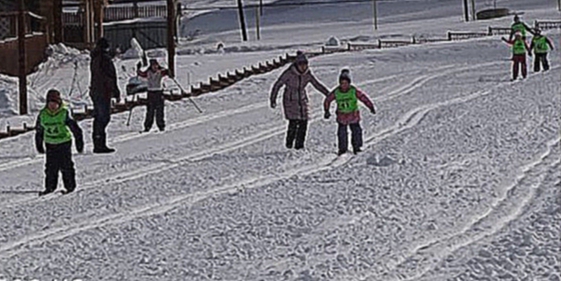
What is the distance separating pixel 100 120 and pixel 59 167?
4.10 metres

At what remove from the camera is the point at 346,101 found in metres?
15.2

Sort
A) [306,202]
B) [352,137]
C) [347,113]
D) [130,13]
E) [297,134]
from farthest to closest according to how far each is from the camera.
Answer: [130,13], [297,134], [347,113], [352,137], [306,202]

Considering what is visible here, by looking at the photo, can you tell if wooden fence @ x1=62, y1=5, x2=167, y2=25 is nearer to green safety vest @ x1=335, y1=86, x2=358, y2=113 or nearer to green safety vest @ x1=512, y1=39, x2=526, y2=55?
green safety vest @ x1=512, y1=39, x2=526, y2=55

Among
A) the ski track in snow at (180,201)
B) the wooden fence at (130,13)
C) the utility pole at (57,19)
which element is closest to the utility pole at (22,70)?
the ski track in snow at (180,201)

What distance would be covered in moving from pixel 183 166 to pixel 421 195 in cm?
435

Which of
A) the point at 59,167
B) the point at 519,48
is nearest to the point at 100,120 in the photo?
the point at 59,167

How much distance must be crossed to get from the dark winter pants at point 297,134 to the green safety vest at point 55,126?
368 centimetres

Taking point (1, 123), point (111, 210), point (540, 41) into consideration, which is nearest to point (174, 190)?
point (111, 210)

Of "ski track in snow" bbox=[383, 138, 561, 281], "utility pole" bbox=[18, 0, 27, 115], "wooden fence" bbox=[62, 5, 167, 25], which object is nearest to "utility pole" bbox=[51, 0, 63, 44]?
"wooden fence" bbox=[62, 5, 167, 25]

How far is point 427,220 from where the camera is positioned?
9.68 meters

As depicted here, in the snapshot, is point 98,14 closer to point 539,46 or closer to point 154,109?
point 539,46

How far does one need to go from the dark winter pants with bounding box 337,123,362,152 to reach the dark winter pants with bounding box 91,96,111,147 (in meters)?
3.73

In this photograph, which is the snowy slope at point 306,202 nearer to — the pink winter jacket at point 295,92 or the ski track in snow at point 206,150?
the ski track in snow at point 206,150

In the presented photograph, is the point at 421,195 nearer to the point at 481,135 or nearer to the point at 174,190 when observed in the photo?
the point at 174,190
